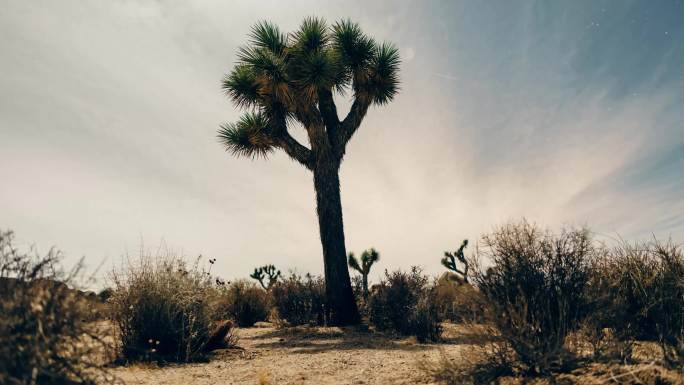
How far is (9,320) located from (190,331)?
13.1 ft

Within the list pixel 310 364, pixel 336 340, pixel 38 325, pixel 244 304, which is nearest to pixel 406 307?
pixel 336 340

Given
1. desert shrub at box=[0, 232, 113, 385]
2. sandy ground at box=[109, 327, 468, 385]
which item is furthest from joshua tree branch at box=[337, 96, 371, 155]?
desert shrub at box=[0, 232, 113, 385]

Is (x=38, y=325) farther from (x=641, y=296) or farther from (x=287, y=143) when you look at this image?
(x=287, y=143)

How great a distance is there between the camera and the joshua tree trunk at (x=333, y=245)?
11102 mm

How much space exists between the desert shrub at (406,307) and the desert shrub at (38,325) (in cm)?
667

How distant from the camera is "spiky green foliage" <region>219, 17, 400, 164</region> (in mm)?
11789

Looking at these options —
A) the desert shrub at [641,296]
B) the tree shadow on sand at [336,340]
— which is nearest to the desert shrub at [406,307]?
the tree shadow on sand at [336,340]

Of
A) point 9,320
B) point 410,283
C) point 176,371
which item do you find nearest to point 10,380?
point 9,320

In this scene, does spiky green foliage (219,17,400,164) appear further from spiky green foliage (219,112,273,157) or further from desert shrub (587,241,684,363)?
desert shrub (587,241,684,363)

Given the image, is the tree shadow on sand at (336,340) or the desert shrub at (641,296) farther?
the tree shadow on sand at (336,340)

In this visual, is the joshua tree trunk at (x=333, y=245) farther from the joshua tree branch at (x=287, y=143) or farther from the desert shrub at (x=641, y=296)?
the desert shrub at (x=641, y=296)

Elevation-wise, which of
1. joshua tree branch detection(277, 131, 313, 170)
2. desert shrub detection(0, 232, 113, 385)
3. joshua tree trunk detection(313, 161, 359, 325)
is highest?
joshua tree branch detection(277, 131, 313, 170)

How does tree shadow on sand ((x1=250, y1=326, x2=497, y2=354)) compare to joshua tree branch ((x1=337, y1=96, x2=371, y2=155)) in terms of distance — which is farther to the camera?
joshua tree branch ((x1=337, y1=96, x2=371, y2=155))

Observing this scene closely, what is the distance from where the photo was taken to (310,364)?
6594mm
